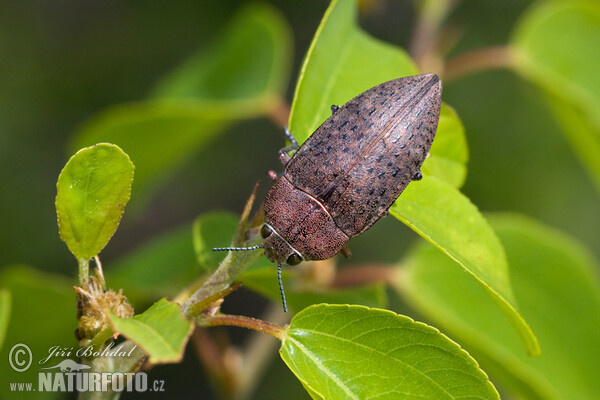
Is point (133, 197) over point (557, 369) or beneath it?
over

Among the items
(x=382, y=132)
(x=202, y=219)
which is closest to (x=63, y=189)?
(x=202, y=219)

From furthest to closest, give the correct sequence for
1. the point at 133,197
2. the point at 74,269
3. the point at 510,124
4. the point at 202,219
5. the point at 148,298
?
the point at 510,124, the point at 74,269, the point at 133,197, the point at 148,298, the point at 202,219

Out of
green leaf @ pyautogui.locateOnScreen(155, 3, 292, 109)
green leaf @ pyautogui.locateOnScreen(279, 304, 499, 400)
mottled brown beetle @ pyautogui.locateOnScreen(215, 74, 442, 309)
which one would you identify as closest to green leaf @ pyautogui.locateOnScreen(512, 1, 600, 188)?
mottled brown beetle @ pyautogui.locateOnScreen(215, 74, 442, 309)

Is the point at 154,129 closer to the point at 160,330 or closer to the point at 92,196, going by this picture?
the point at 92,196

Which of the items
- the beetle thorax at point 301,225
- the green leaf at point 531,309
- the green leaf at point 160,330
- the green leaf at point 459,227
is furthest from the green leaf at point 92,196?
the green leaf at point 531,309

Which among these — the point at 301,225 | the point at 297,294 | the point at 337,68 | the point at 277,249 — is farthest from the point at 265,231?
the point at 337,68

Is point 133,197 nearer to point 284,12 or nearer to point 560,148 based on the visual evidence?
point 284,12

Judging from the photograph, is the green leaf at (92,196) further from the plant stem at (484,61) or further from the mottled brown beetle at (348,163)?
the plant stem at (484,61)
